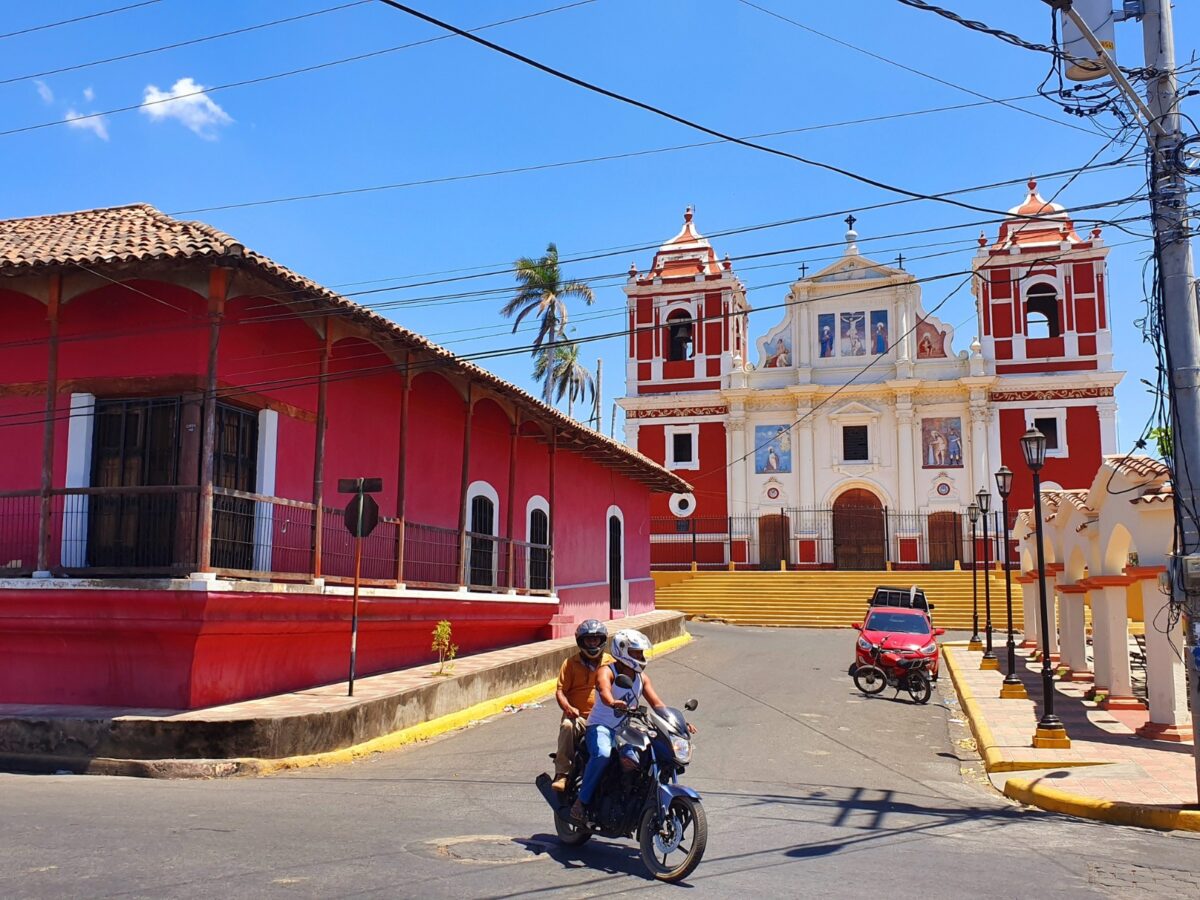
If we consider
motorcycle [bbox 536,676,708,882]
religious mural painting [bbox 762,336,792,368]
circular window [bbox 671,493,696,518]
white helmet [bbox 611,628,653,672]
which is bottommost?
motorcycle [bbox 536,676,708,882]

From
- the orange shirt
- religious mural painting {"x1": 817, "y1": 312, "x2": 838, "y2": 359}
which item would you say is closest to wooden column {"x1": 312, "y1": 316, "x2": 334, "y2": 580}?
the orange shirt

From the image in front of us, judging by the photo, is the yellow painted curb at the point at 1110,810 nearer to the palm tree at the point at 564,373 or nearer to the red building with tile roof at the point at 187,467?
the red building with tile roof at the point at 187,467

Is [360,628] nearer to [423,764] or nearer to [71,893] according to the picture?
[423,764]

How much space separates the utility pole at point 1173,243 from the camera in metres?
9.15

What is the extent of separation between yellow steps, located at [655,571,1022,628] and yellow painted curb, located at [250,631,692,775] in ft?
60.0

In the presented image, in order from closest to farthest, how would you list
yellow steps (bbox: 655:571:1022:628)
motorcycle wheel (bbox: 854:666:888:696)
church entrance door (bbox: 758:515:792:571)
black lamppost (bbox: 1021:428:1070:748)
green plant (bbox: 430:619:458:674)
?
black lamppost (bbox: 1021:428:1070:748)
green plant (bbox: 430:619:458:674)
motorcycle wheel (bbox: 854:666:888:696)
yellow steps (bbox: 655:571:1022:628)
church entrance door (bbox: 758:515:792:571)

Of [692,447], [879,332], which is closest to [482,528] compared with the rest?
[692,447]

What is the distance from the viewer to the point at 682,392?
4319 centimetres

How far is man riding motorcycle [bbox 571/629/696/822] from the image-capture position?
647 centimetres

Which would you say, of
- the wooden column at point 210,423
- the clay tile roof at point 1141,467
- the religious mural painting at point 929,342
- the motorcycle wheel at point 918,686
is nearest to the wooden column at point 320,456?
the wooden column at point 210,423

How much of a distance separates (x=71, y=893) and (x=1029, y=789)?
771cm

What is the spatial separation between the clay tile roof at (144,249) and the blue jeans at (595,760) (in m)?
6.47

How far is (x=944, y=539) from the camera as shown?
3994cm

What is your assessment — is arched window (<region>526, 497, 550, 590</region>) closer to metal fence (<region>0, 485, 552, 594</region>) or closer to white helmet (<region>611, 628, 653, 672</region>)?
metal fence (<region>0, 485, 552, 594</region>)
